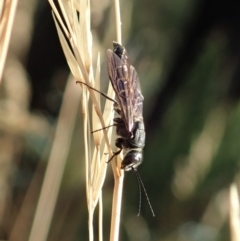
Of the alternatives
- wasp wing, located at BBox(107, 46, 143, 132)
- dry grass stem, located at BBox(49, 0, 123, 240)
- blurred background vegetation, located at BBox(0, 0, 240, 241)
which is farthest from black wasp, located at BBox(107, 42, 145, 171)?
blurred background vegetation, located at BBox(0, 0, 240, 241)

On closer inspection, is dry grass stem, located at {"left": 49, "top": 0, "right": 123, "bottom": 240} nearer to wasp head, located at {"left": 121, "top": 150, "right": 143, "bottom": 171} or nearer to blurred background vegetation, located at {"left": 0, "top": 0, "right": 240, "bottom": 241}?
wasp head, located at {"left": 121, "top": 150, "right": 143, "bottom": 171}

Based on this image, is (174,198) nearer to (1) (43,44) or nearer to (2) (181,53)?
(2) (181,53)

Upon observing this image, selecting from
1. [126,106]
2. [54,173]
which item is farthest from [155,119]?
[126,106]

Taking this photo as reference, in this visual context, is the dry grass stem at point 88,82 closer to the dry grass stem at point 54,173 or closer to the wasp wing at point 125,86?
the wasp wing at point 125,86

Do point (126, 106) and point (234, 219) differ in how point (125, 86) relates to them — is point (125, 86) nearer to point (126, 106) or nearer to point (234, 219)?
point (126, 106)

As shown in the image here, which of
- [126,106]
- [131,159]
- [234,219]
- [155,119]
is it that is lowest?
[234,219]
